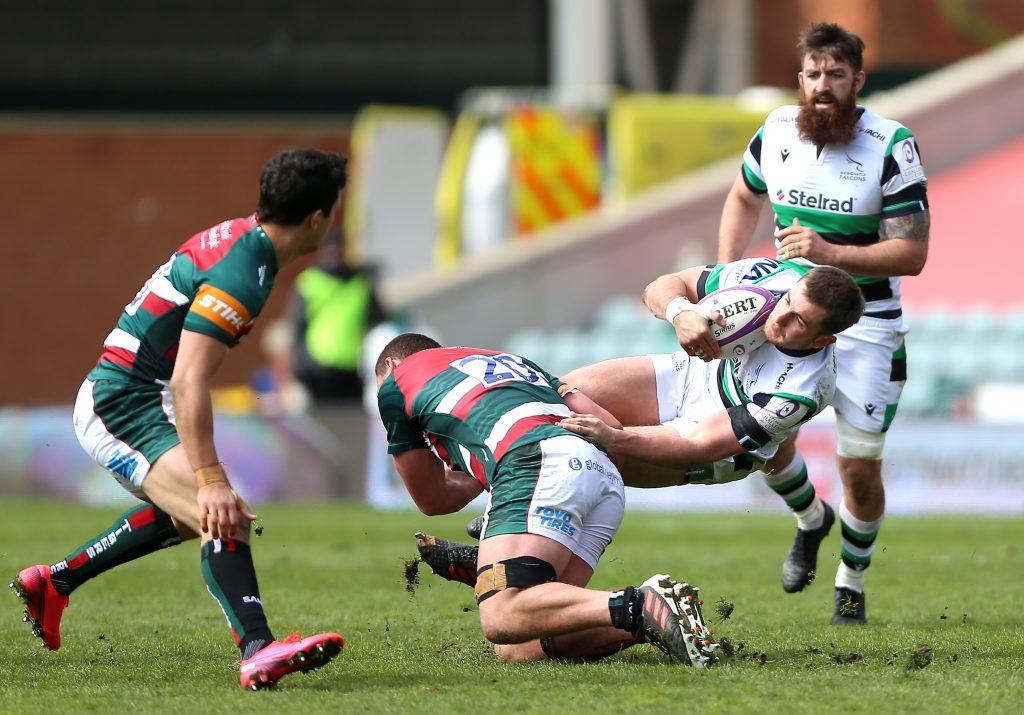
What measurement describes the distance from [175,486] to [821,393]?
240cm

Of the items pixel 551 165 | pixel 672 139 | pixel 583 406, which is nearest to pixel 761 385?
pixel 583 406

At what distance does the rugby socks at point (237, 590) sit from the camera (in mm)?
5625

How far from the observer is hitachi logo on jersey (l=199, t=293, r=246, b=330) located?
5.65 m

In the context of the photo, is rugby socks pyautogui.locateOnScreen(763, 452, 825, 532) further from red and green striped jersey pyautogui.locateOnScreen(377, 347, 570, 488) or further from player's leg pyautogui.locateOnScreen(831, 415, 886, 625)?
red and green striped jersey pyautogui.locateOnScreen(377, 347, 570, 488)

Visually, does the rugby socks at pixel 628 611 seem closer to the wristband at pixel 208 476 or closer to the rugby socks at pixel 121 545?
the wristband at pixel 208 476

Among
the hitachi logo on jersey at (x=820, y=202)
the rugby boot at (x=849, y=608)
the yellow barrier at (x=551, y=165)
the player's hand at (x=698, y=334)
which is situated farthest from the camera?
the yellow barrier at (x=551, y=165)

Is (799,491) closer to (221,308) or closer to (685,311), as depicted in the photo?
(685,311)

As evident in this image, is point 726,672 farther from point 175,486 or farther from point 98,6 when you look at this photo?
point 98,6

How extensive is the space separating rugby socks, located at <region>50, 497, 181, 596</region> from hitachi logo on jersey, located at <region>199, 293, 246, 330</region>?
109cm

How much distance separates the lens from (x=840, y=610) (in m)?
7.31

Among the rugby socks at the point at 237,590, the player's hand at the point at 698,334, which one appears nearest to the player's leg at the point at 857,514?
Result: the player's hand at the point at 698,334

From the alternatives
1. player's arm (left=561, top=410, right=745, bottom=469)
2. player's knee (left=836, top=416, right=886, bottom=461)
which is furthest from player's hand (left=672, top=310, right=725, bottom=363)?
player's knee (left=836, top=416, right=886, bottom=461)

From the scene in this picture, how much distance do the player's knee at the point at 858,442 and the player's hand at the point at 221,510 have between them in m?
2.79

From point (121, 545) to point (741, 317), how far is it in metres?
2.49
